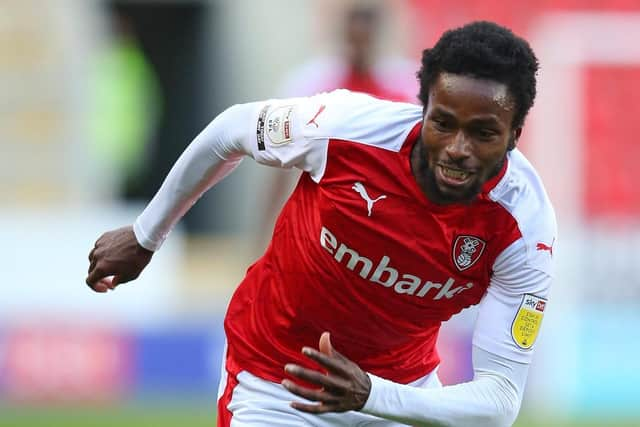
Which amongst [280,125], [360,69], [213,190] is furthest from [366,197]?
[213,190]

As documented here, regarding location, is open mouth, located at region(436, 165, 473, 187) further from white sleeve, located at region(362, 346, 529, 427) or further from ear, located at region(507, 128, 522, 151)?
white sleeve, located at region(362, 346, 529, 427)

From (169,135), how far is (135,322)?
15.2ft

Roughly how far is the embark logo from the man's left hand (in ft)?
1.54

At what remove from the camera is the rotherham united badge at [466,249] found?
14.2 feet

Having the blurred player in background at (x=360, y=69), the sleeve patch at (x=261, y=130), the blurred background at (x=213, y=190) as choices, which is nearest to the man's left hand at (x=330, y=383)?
the sleeve patch at (x=261, y=130)

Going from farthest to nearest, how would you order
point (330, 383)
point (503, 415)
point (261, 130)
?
point (261, 130)
point (503, 415)
point (330, 383)

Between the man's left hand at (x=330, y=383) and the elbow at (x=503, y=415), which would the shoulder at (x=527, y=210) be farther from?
the man's left hand at (x=330, y=383)

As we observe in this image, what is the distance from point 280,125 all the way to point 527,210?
83cm

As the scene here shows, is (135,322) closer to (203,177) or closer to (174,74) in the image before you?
(174,74)

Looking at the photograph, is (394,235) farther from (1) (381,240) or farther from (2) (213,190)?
(2) (213,190)

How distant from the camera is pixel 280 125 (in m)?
4.46

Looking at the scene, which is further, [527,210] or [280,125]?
[280,125]

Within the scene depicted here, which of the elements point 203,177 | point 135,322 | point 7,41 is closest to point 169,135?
point 7,41

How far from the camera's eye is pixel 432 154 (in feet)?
13.4
